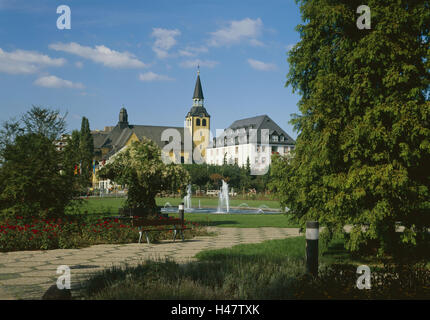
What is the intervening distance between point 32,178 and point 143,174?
425 cm

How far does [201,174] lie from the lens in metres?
63.2

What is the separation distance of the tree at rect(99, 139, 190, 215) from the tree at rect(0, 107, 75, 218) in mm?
2794

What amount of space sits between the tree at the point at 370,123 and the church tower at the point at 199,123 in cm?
10726

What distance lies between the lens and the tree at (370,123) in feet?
28.1

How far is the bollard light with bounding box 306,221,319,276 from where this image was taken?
5.99m

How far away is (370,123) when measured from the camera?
8703 mm

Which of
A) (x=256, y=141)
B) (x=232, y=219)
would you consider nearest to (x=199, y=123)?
(x=256, y=141)

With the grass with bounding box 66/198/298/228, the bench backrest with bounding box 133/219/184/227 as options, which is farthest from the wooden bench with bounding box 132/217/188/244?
the grass with bounding box 66/198/298/228

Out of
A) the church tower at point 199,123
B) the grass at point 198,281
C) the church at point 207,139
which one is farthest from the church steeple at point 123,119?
the grass at point 198,281

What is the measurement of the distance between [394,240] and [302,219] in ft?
7.01

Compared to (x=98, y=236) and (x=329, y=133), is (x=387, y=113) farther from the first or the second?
(x=98, y=236)

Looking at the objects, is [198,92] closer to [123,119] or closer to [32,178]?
[123,119]

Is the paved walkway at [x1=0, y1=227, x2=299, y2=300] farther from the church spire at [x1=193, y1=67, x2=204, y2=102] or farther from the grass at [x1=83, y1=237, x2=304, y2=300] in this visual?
the church spire at [x1=193, y1=67, x2=204, y2=102]

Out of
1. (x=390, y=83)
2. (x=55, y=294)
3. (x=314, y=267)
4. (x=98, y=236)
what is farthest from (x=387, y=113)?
(x=98, y=236)
